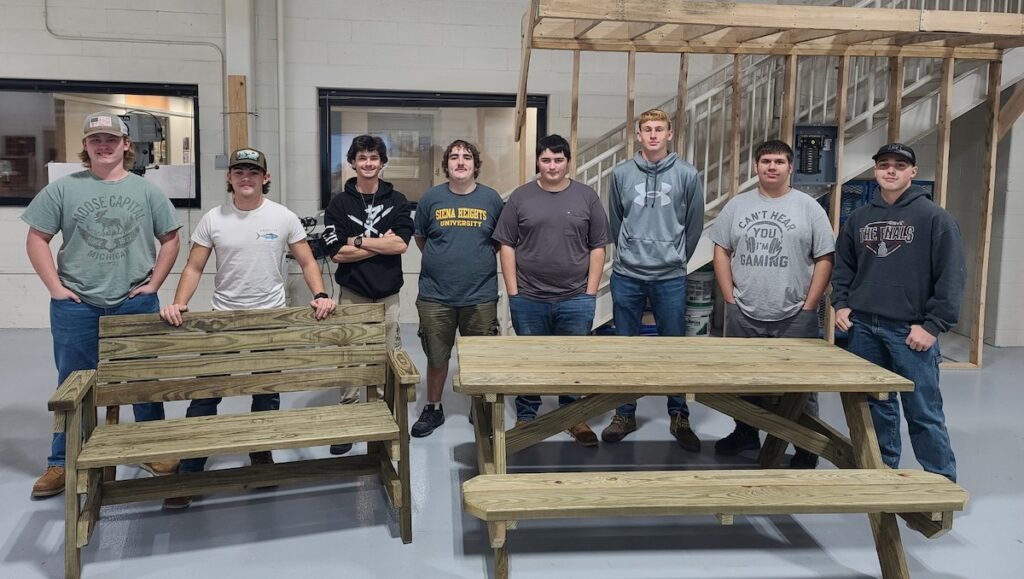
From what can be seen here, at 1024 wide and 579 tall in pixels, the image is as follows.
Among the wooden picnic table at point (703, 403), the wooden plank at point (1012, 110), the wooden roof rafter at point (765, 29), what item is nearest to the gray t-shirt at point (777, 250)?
the wooden picnic table at point (703, 403)

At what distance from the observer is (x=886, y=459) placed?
3.20m

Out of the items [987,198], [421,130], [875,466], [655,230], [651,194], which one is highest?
[421,130]

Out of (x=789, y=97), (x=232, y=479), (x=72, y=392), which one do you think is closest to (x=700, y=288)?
(x=789, y=97)

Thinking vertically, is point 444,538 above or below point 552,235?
below

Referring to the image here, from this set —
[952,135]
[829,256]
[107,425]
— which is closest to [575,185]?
[829,256]

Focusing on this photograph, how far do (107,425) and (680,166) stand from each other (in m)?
2.62

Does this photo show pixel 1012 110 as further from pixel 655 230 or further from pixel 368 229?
pixel 368 229

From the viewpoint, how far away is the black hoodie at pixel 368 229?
3494 millimetres

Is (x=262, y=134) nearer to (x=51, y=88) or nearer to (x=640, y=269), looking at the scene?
(x=51, y=88)

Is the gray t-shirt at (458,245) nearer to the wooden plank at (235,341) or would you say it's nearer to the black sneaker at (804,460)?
the wooden plank at (235,341)

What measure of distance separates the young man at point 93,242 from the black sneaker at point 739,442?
2591 millimetres

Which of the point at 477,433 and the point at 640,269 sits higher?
the point at 640,269

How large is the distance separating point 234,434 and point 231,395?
37 centimetres

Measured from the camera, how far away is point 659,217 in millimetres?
3570
